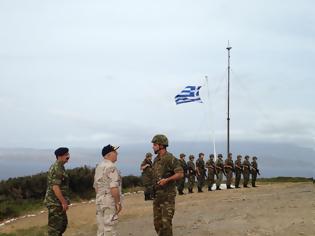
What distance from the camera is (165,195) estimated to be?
10000 mm

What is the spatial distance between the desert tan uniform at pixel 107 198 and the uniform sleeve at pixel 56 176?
3.39ft

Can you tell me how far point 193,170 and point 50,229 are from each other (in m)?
14.5

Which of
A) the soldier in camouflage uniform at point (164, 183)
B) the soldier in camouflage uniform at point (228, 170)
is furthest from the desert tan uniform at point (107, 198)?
the soldier in camouflage uniform at point (228, 170)

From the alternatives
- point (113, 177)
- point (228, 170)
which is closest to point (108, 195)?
point (113, 177)

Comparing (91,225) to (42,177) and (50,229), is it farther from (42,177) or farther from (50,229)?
(42,177)

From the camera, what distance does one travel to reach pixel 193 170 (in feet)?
78.7

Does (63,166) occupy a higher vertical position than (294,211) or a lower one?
higher

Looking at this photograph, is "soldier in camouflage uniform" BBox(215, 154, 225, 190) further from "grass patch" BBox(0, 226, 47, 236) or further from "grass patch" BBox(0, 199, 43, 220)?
"grass patch" BBox(0, 226, 47, 236)

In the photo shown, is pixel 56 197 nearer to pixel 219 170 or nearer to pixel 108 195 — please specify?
pixel 108 195

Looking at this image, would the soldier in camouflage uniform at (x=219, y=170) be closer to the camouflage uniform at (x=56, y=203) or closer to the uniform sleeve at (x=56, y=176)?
the camouflage uniform at (x=56, y=203)

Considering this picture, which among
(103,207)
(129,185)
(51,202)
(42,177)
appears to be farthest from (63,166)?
(129,185)

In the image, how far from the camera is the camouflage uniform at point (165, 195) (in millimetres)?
9969

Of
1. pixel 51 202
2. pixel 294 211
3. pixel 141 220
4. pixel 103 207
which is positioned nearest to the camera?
pixel 103 207

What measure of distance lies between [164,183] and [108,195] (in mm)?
1239
